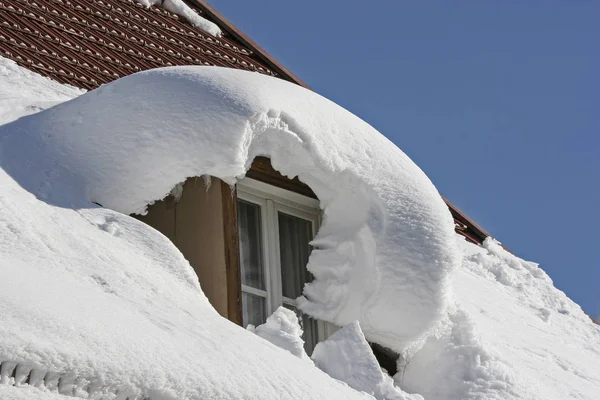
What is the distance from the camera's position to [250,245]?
598cm

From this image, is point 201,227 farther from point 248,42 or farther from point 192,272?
point 248,42

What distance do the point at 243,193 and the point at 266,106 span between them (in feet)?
2.15

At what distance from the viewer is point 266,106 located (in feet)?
17.9

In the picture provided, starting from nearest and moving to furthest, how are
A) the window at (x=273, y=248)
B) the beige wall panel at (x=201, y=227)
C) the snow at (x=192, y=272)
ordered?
1. the snow at (x=192, y=272)
2. the beige wall panel at (x=201, y=227)
3. the window at (x=273, y=248)

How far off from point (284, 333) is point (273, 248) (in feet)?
3.52

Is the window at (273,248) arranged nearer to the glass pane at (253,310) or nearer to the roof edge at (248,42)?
the glass pane at (253,310)

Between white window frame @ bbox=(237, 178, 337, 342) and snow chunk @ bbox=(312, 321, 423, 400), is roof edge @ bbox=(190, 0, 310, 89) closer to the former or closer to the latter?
white window frame @ bbox=(237, 178, 337, 342)

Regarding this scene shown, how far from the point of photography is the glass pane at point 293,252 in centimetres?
601

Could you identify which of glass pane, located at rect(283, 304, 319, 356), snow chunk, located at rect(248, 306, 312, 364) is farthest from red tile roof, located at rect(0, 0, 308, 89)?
snow chunk, located at rect(248, 306, 312, 364)

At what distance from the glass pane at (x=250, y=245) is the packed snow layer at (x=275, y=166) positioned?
28cm

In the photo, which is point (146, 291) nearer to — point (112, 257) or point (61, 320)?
point (112, 257)

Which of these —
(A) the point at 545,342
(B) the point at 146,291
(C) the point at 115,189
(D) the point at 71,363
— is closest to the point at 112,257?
(B) the point at 146,291

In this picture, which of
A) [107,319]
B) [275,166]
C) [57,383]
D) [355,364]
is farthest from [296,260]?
[57,383]

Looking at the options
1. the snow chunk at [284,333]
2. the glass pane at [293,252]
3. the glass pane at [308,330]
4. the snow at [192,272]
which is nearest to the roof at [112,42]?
the snow at [192,272]
